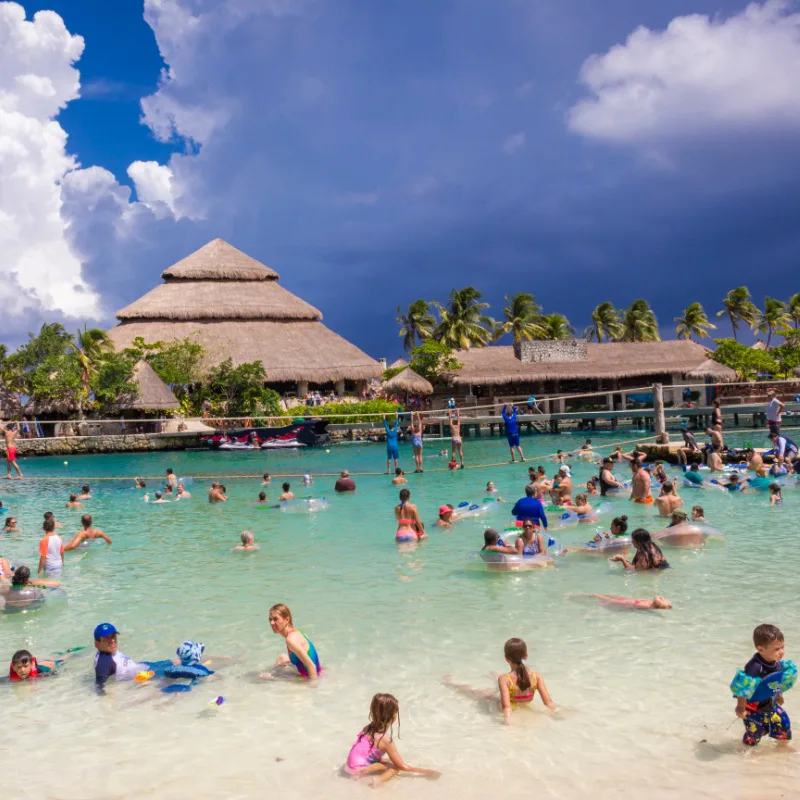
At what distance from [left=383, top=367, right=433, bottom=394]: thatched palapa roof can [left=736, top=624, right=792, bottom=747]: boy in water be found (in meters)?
41.4

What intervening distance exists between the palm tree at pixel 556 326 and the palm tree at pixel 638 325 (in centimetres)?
743

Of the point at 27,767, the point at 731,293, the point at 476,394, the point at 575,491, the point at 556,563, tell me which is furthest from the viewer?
the point at 731,293

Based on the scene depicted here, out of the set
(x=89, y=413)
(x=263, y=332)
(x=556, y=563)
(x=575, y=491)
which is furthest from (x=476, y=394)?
(x=556, y=563)

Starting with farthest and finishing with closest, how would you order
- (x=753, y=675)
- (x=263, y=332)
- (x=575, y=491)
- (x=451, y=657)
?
1. (x=263, y=332)
2. (x=575, y=491)
3. (x=451, y=657)
4. (x=753, y=675)

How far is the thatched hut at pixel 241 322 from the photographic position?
51406 mm

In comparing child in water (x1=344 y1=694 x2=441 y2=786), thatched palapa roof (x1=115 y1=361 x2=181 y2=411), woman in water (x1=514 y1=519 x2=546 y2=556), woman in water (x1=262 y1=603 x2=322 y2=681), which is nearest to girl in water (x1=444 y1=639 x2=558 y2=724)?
child in water (x1=344 y1=694 x2=441 y2=786)

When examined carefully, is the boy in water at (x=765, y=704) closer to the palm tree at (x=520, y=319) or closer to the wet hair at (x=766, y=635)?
the wet hair at (x=766, y=635)

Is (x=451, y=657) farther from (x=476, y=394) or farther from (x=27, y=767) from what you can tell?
(x=476, y=394)

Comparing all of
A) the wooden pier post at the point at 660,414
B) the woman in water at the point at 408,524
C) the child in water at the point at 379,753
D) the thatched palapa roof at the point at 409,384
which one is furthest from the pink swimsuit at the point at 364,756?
the thatched palapa roof at the point at 409,384

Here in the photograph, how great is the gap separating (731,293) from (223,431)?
4968cm

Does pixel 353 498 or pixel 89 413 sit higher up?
pixel 89 413

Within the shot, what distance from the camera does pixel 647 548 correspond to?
1113cm

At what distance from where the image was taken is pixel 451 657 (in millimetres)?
8352

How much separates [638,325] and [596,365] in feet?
80.7
